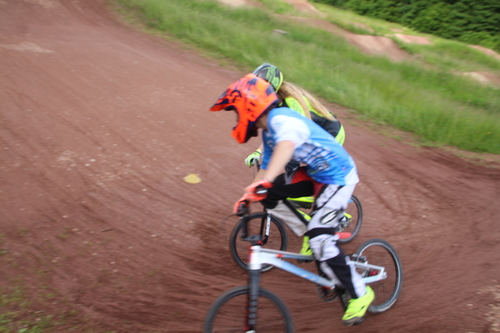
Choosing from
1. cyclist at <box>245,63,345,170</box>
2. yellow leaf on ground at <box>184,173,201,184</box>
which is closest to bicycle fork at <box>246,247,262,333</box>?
cyclist at <box>245,63,345,170</box>

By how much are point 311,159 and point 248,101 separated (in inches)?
27.2

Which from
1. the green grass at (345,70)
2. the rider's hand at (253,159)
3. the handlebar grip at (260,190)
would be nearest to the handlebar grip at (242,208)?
the handlebar grip at (260,190)

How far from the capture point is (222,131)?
7.25m

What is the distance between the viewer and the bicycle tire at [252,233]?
13.3 ft

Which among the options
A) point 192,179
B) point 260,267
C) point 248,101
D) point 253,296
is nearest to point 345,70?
point 192,179

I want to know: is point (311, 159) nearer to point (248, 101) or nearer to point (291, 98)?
point (248, 101)

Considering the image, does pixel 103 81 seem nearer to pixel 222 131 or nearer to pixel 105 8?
pixel 222 131

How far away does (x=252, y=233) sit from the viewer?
4145 mm

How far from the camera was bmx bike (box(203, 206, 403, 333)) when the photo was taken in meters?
2.91

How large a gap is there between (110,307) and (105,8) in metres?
12.7

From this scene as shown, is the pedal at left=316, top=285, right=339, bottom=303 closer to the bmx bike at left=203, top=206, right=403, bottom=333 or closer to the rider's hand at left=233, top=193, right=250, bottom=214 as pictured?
the bmx bike at left=203, top=206, right=403, bottom=333

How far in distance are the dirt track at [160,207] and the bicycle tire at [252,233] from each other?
16cm

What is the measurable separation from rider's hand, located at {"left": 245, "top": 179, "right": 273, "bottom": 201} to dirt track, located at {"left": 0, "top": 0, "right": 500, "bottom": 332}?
1229 mm

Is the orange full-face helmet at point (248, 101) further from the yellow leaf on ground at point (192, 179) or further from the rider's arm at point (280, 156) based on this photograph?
the yellow leaf on ground at point (192, 179)
